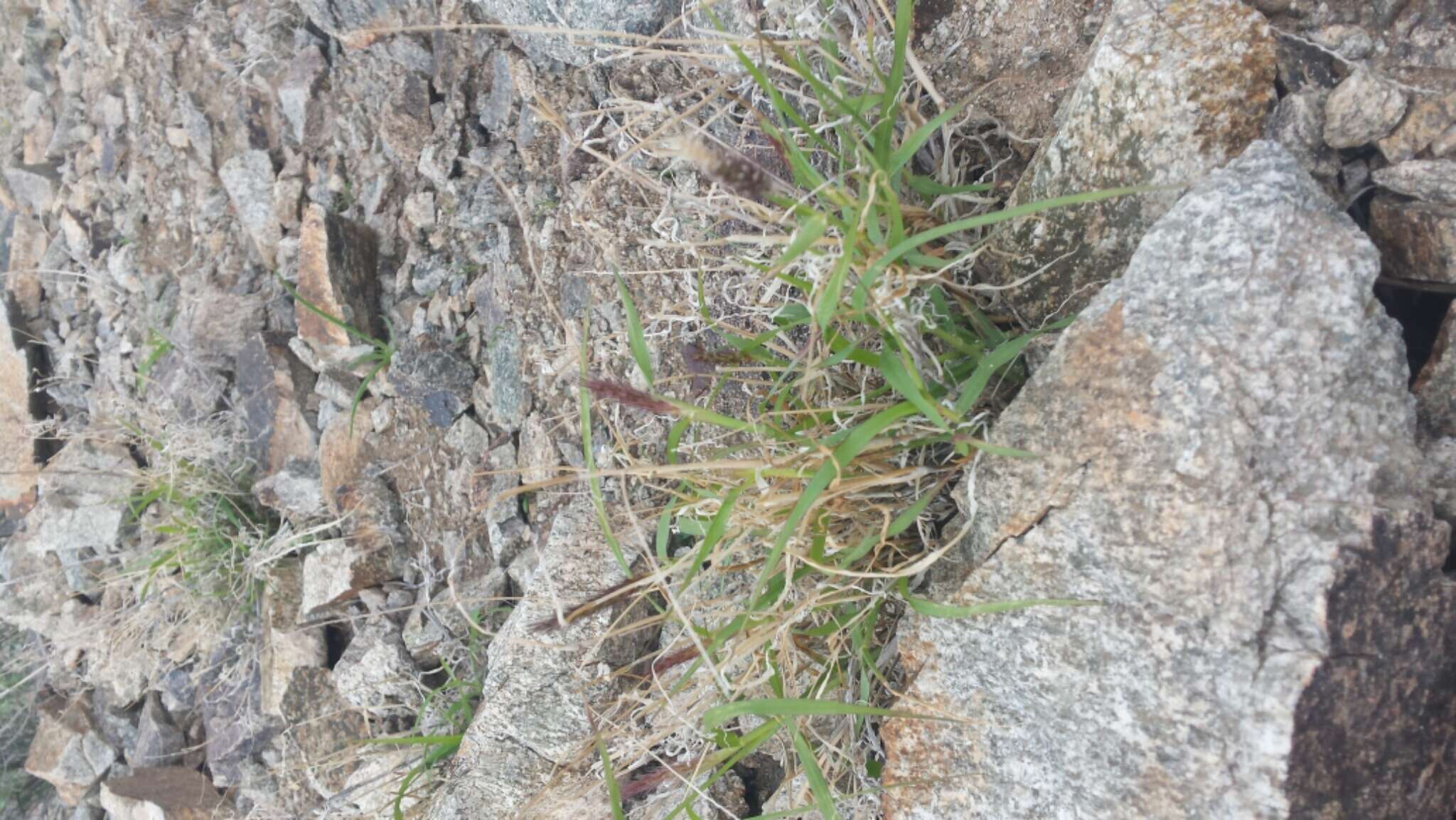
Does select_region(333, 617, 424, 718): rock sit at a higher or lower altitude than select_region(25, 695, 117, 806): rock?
higher

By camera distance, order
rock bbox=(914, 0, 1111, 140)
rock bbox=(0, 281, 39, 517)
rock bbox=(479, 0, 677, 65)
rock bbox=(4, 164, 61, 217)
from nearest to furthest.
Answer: rock bbox=(914, 0, 1111, 140) < rock bbox=(479, 0, 677, 65) < rock bbox=(0, 281, 39, 517) < rock bbox=(4, 164, 61, 217)

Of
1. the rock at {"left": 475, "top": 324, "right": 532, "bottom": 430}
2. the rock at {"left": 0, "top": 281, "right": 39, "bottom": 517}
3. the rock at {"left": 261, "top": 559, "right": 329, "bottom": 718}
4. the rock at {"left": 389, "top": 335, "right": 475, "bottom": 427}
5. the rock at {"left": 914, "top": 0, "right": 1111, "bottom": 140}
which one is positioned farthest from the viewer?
the rock at {"left": 0, "top": 281, "right": 39, "bottom": 517}

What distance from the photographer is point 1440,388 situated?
1.02 m

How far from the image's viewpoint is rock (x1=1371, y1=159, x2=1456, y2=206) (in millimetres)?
1025

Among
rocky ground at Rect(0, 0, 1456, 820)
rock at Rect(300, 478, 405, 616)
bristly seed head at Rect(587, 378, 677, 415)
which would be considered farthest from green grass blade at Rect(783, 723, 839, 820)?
rock at Rect(300, 478, 405, 616)

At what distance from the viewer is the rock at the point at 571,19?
168 centimetres

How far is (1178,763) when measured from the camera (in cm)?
97

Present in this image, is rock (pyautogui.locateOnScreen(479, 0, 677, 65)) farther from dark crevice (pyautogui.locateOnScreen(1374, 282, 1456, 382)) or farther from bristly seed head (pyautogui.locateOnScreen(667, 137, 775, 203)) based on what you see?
dark crevice (pyautogui.locateOnScreen(1374, 282, 1456, 382))

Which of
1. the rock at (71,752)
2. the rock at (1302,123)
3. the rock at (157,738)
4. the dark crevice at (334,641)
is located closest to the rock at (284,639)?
the dark crevice at (334,641)

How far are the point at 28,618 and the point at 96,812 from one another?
68 centimetres

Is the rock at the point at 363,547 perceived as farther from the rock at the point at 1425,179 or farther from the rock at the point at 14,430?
the rock at the point at 1425,179

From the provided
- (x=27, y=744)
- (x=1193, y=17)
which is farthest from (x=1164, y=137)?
(x=27, y=744)

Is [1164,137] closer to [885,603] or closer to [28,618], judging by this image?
[885,603]

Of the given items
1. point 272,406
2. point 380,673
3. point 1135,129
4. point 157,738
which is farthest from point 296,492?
point 1135,129
